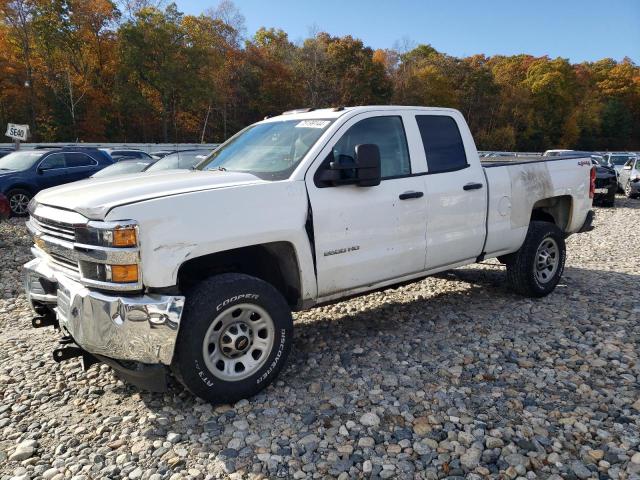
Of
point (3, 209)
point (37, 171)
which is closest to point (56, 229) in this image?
point (3, 209)

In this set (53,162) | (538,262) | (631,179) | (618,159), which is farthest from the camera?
(618,159)

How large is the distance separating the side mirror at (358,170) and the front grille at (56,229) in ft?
5.61

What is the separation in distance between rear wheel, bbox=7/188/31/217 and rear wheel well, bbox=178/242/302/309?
35.1ft

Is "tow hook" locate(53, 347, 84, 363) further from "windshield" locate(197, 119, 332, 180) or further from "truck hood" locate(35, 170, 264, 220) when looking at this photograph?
"windshield" locate(197, 119, 332, 180)

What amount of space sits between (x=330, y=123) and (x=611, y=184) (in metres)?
15.4

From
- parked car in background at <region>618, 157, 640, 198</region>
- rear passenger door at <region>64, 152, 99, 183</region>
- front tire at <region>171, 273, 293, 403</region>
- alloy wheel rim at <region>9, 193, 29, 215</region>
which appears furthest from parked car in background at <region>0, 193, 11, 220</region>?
parked car in background at <region>618, 157, 640, 198</region>

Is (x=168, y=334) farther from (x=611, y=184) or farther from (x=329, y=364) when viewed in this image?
(x=611, y=184)

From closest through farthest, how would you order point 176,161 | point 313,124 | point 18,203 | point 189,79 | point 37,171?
point 313,124 < point 18,203 < point 37,171 < point 176,161 < point 189,79

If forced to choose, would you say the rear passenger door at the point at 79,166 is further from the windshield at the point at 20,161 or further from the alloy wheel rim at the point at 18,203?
the alloy wheel rim at the point at 18,203

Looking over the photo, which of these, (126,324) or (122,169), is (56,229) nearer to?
(126,324)

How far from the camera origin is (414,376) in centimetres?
388

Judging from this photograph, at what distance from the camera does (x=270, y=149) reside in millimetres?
4234

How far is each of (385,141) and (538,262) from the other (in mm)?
2625

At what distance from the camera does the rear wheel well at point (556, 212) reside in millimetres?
6016
